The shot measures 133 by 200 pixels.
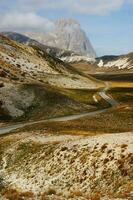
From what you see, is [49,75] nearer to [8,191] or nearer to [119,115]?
[119,115]

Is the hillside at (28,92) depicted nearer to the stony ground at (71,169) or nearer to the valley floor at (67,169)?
the valley floor at (67,169)

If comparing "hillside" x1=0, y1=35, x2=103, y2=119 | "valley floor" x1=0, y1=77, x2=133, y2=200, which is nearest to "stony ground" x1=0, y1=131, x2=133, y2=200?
"valley floor" x1=0, y1=77, x2=133, y2=200

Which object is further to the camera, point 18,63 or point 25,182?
point 18,63

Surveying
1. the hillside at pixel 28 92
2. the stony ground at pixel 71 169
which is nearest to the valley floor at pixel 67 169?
the stony ground at pixel 71 169

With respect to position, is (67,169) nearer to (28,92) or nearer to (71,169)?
(71,169)

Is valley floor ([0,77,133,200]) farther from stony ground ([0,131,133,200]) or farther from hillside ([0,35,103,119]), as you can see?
hillside ([0,35,103,119])

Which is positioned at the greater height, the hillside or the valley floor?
the hillside

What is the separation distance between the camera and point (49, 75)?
584ft

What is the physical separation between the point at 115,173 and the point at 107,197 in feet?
18.0

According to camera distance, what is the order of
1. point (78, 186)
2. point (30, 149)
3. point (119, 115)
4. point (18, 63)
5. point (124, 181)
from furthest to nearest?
point (18, 63) < point (119, 115) < point (30, 149) < point (78, 186) < point (124, 181)

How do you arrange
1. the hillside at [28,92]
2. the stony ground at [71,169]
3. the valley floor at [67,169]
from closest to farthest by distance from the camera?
the valley floor at [67,169] → the stony ground at [71,169] → the hillside at [28,92]

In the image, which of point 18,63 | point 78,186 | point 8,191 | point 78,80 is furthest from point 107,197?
point 78,80

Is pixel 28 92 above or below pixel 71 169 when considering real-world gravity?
above

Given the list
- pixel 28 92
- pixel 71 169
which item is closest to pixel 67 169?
pixel 71 169
